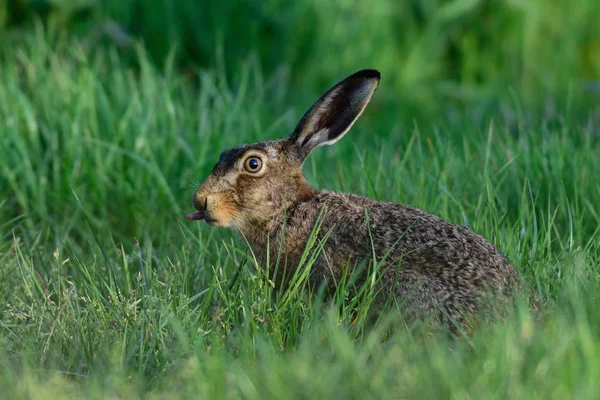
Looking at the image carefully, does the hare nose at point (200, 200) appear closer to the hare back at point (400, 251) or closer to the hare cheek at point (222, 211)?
the hare cheek at point (222, 211)

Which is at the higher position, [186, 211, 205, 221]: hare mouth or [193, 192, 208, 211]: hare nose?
[193, 192, 208, 211]: hare nose

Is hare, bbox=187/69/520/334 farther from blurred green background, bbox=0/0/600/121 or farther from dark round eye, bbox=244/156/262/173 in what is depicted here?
blurred green background, bbox=0/0/600/121

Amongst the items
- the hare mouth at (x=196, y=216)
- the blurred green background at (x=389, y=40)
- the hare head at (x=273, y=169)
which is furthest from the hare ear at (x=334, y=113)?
the blurred green background at (x=389, y=40)

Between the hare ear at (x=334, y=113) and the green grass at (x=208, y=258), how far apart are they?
37 cm

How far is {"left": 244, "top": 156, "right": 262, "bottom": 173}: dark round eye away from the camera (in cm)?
450

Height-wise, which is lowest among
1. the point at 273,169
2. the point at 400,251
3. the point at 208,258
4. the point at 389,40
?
the point at 208,258

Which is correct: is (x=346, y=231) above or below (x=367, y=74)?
below

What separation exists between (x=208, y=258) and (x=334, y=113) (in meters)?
0.88

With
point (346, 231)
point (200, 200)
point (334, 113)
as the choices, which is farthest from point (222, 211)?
point (334, 113)

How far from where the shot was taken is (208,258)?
4.52m

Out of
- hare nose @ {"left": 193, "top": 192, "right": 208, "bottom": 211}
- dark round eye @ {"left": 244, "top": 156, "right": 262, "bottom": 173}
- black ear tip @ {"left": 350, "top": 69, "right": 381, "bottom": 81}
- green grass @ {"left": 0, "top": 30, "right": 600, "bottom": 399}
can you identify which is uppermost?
black ear tip @ {"left": 350, "top": 69, "right": 381, "bottom": 81}

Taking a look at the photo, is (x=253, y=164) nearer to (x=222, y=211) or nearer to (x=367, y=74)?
(x=222, y=211)

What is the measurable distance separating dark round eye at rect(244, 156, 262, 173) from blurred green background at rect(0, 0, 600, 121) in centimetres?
297

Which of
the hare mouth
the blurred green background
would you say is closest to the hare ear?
the hare mouth
